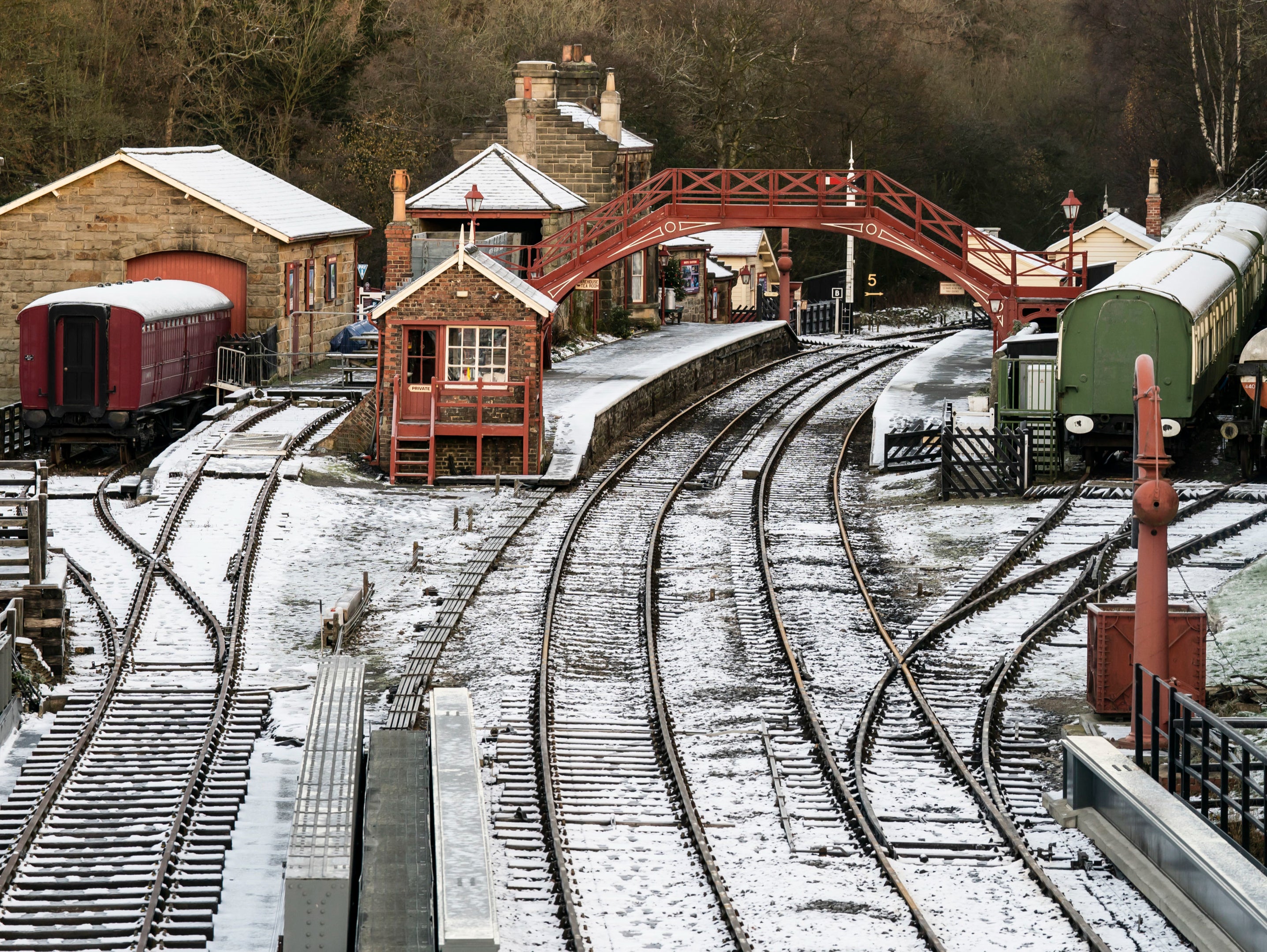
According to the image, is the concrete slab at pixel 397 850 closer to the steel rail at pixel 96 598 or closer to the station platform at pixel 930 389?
the steel rail at pixel 96 598

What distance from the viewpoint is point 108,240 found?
36438 mm

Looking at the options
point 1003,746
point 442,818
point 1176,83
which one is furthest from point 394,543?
point 1176,83

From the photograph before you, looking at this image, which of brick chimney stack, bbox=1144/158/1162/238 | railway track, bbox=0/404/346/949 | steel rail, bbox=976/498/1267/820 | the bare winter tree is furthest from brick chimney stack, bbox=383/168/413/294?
the bare winter tree

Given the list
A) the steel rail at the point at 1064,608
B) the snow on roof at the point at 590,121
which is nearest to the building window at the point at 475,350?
the steel rail at the point at 1064,608

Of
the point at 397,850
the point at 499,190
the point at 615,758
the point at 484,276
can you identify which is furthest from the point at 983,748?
the point at 499,190

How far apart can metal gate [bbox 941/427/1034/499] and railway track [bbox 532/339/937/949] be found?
4.13 meters

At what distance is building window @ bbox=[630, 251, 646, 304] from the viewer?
4912cm

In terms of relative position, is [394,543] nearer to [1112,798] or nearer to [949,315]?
[1112,798]

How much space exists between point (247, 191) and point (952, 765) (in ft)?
91.2

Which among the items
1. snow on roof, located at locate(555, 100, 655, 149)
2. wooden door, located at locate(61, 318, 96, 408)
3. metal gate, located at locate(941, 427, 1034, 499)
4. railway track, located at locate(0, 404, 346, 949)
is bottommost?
railway track, located at locate(0, 404, 346, 949)

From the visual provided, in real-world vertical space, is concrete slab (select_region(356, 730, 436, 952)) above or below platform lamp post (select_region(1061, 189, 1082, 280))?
below

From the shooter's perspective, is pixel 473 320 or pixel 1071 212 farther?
pixel 1071 212

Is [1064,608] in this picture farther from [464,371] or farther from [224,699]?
[464,371]

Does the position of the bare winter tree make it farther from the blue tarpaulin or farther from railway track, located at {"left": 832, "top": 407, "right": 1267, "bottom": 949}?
railway track, located at {"left": 832, "top": 407, "right": 1267, "bottom": 949}
